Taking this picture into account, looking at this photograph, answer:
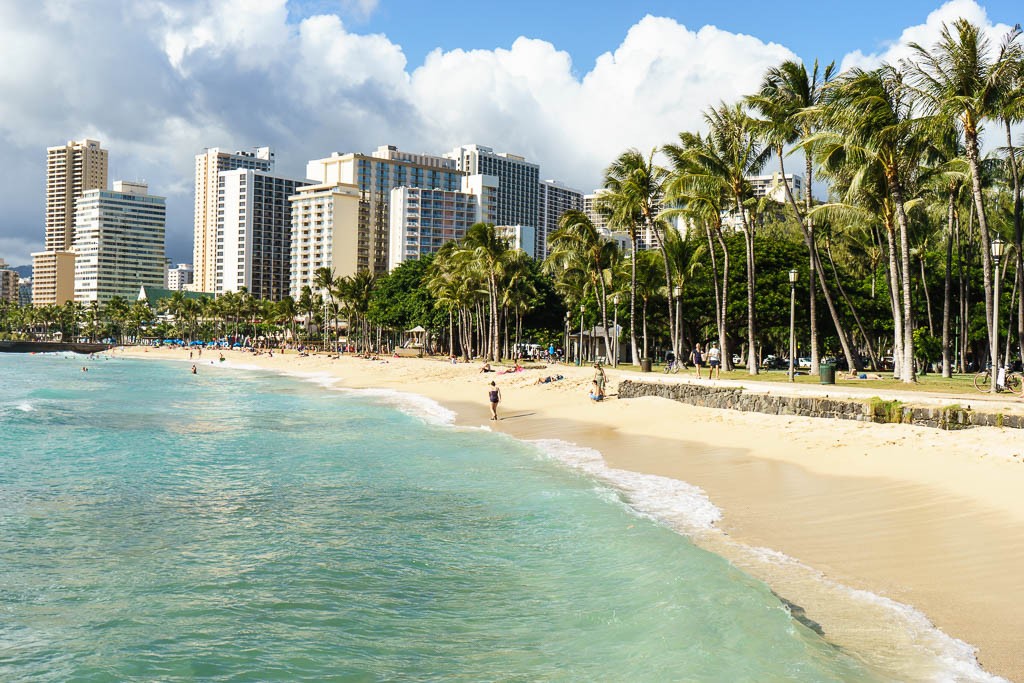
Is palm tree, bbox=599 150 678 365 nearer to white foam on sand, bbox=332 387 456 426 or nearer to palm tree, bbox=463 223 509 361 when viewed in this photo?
white foam on sand, bbox=332 387 456 426

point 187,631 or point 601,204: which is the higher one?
point 601,204

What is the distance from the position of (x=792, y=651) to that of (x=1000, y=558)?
381 centimetres

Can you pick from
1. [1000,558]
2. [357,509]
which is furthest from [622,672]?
[357,509]

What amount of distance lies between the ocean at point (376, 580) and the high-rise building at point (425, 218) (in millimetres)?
141411

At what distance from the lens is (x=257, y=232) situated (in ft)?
613

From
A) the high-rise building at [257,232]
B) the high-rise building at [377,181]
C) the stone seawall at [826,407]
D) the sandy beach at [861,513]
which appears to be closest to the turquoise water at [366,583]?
the sandy beach at [861,513]

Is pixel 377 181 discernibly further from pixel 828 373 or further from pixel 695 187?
pixel 828 373

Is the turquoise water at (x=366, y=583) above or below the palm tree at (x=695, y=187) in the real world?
below

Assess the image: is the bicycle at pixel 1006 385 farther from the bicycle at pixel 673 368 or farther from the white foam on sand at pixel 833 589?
the bicycle at pixel 673 368

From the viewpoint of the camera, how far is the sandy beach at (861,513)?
741 centimetres

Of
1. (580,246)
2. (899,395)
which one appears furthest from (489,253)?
(899,395)

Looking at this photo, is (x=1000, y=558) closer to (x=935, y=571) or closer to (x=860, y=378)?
(x=935, y=571)

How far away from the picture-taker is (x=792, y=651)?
21.9 feet

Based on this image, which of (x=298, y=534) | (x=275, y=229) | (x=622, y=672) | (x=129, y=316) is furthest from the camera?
(x=275, y=229)
